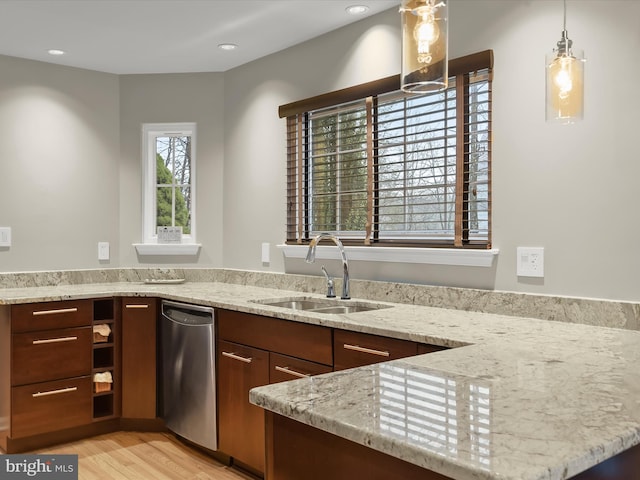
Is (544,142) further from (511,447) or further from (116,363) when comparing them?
(116,363)

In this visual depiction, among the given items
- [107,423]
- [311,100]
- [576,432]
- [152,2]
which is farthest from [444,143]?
[107,423]

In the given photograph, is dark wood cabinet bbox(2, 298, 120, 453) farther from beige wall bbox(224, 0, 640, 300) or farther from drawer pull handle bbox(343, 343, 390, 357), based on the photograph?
drawer pull handle bbox(343, 343, 390, 357)

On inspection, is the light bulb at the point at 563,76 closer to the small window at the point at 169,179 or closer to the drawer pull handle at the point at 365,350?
the drawer pull handle at the point at 365,350

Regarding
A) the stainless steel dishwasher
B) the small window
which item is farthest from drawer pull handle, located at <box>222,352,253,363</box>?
the small window

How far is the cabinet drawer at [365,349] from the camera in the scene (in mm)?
2111

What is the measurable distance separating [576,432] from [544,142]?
65.3 inches

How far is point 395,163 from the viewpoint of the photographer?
3016mm

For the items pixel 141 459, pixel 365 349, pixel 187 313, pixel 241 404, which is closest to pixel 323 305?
pixel 241 404

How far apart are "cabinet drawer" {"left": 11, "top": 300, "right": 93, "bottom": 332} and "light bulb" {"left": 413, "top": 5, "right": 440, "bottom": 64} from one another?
264cm

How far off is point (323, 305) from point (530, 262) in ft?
3.70

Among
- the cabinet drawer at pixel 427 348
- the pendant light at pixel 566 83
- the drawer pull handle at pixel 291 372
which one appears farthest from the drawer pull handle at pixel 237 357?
the pendant light at pixel 566 83

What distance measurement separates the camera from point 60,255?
402 cm

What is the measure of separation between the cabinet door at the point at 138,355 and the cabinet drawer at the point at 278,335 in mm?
676

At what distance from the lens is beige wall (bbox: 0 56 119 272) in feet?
12.6
